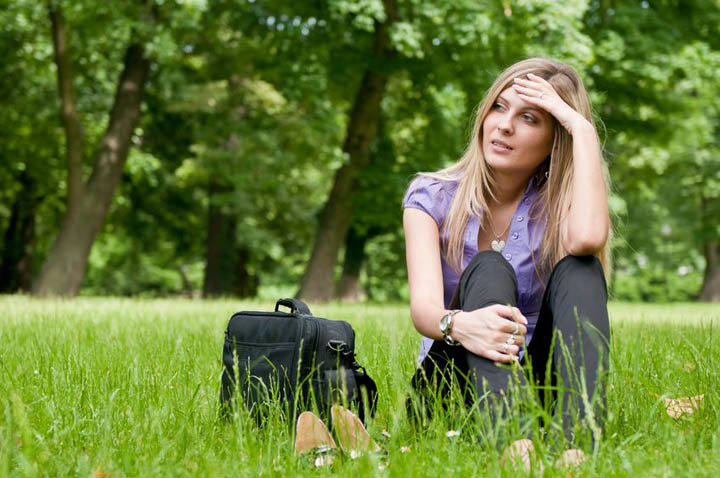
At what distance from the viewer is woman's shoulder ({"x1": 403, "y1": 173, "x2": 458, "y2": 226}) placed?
3.21 m

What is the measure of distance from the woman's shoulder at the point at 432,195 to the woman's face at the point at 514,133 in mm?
225

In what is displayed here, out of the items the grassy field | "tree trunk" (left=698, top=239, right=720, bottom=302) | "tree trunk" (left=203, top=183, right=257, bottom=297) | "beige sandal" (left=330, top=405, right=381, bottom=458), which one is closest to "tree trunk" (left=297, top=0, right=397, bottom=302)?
"tree trunk" (left=203, top=183, right=257, bottom=297)

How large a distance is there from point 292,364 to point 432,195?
97 cm

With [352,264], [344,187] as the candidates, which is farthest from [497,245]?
[352,264]

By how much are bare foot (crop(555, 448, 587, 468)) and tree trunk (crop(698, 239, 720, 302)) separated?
86.5 feet

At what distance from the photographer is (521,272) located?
126 inches

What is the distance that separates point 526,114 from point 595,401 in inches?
54.9

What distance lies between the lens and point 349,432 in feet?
7.57

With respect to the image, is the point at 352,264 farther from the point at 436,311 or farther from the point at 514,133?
the point at 436,311

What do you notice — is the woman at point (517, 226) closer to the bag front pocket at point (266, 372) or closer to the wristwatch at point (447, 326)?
the wristwatch at point (447, 326)

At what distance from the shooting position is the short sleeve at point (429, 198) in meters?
3.21

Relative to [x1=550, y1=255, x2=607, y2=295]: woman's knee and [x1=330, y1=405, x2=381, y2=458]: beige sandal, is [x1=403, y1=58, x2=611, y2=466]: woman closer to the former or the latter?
[x1=550, y1=255, x2=607, y2=295]: woman's knee

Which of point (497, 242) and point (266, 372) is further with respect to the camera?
point (497, 242)

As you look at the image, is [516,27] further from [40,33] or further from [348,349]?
[348,349]
